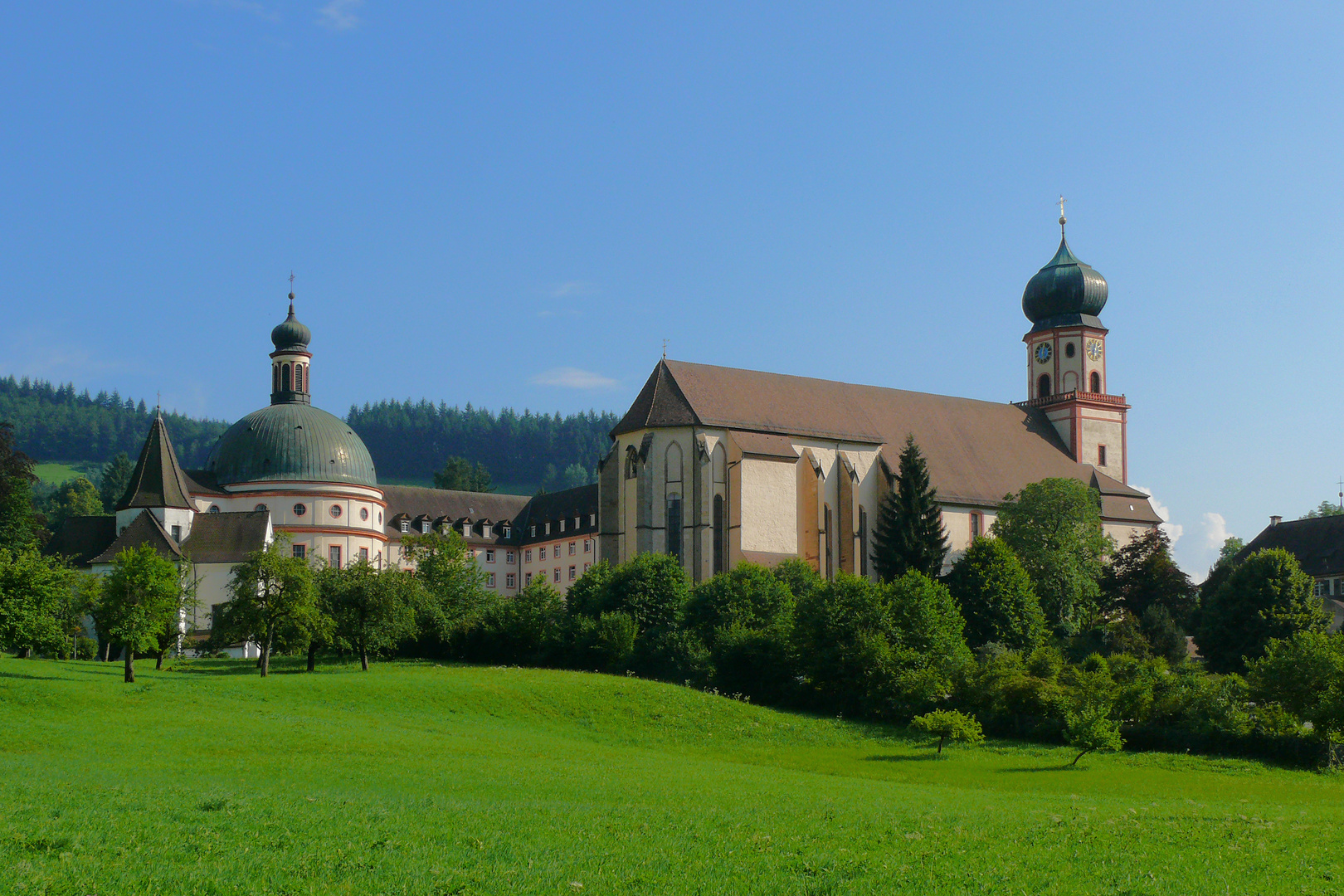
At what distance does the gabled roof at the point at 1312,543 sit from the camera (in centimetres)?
9012

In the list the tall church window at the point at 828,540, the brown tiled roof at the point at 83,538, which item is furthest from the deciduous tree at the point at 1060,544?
the brown tiled roof at the point at 83,538

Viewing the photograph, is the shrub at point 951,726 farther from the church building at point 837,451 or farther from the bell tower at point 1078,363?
the bell tower at point 1078,363

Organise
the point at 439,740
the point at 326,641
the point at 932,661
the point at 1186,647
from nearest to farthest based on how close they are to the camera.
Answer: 1. the point at 439,740
2. the point at 932,661
3. the point at 326,641
4. the point at 1186,647

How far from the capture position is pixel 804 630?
5541 cm

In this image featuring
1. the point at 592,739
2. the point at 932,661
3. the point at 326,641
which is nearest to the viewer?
the point at 592,739

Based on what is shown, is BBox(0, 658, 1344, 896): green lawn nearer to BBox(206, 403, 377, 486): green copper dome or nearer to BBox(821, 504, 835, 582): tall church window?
BBox(821, 504, 835, 582): tall church window

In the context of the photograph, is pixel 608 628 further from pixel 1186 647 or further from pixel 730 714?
pixel 1186 647

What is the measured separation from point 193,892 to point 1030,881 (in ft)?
28.2

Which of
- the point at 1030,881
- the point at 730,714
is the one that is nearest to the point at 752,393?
the point at 730,714

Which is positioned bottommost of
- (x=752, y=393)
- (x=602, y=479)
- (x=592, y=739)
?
(x=592, y=739)

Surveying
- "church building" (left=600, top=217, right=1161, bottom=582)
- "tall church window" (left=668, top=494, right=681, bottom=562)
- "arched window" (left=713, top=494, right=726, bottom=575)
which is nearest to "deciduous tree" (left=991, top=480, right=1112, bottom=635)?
"church building" (left=600, top=217, right=1161, bottom=582)

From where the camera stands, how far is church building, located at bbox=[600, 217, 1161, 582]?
7425 cm

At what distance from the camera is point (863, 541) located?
7875 cm

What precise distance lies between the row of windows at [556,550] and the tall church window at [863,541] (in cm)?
2394
